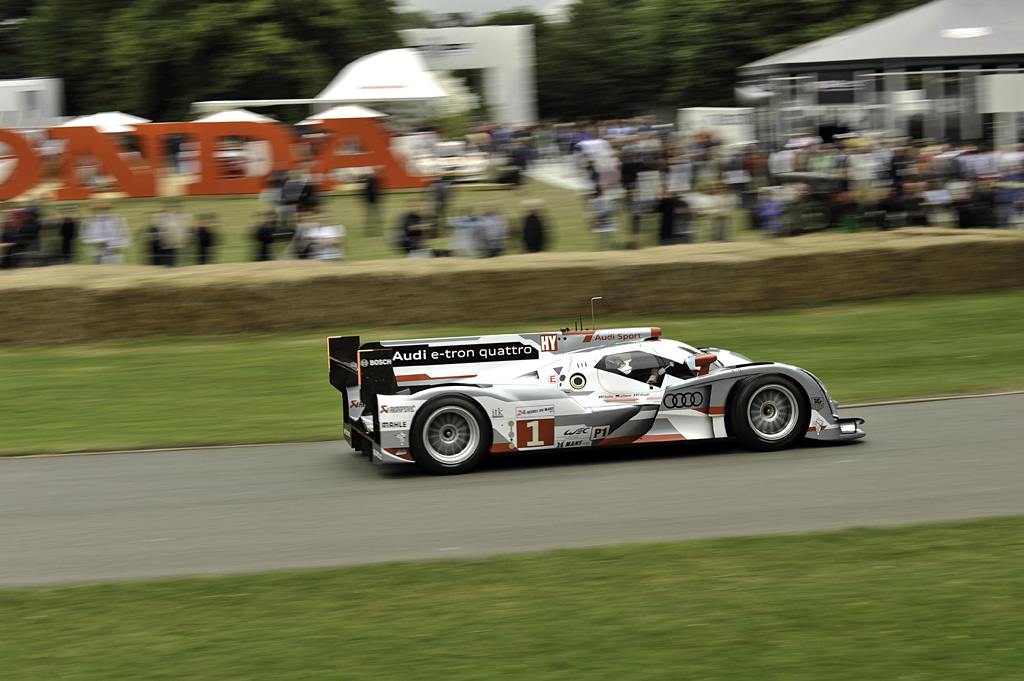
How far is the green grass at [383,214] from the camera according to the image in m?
23.0

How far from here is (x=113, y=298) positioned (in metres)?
16.5

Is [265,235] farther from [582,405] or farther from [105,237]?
[582,405]

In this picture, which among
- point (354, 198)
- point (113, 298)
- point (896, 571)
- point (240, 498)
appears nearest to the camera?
point (896, 571)

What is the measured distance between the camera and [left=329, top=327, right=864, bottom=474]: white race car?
9.28 meters

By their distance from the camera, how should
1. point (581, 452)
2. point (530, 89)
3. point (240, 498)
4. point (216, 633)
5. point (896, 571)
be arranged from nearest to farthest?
point (216, 633) < point (896, 571) < point (240, 498) < point (581, 452) < point (530, 89)

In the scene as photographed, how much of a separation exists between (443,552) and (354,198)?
26433 millimetres

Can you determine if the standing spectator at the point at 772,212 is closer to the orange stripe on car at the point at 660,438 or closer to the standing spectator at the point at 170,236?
the standing spectator at the point at 170,236

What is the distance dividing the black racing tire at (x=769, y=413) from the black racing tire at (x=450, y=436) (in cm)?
206

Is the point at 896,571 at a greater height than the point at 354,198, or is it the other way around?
the point at 354,198

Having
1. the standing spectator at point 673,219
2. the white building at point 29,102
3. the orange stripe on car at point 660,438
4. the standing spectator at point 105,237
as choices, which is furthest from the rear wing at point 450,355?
the white building at point 29,102

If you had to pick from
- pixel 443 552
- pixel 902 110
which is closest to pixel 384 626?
pixel 443 552

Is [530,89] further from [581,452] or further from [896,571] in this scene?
[896,571]

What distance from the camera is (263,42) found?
49062 mm

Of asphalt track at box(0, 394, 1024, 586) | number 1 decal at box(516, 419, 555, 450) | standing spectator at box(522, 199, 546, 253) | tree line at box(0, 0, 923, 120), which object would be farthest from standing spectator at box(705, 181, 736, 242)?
tree line at box(0, 0, 923, 120)
